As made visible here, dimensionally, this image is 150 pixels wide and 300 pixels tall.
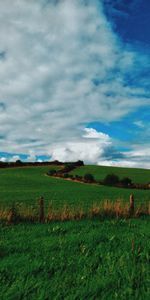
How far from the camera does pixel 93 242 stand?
31.5 feet

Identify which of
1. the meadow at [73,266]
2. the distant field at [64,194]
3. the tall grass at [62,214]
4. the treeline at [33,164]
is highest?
the treeline at [33,164]

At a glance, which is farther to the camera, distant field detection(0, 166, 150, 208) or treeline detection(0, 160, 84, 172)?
treeline detection(0, 160, 84, 172)

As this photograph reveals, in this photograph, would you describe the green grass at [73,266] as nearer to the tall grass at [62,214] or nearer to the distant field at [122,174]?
the tall grass at [62,214]

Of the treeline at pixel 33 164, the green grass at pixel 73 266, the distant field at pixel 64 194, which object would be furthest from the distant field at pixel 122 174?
the green grass at pixel 73 266

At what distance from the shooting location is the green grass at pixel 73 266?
220 inches

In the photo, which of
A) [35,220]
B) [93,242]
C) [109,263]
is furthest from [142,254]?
[35,220]

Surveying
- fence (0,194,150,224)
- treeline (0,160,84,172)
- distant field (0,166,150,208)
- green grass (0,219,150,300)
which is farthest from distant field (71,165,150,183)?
green grass (0,219,150,300)

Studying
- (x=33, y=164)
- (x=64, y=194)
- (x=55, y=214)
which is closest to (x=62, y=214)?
(x=55, y=214)

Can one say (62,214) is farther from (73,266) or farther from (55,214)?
(73,266)

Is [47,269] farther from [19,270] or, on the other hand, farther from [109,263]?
[109,263]

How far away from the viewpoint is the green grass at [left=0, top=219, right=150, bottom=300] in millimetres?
5586

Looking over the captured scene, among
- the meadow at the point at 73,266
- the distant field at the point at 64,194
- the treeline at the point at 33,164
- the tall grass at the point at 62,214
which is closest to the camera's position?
the meadow at the point at 73,266

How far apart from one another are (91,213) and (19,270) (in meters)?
9.07

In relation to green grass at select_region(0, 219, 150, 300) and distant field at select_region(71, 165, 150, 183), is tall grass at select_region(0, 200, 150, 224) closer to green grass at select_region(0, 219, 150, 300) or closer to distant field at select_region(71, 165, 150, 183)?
green grass at select_region(0, 219, 150, 300)
